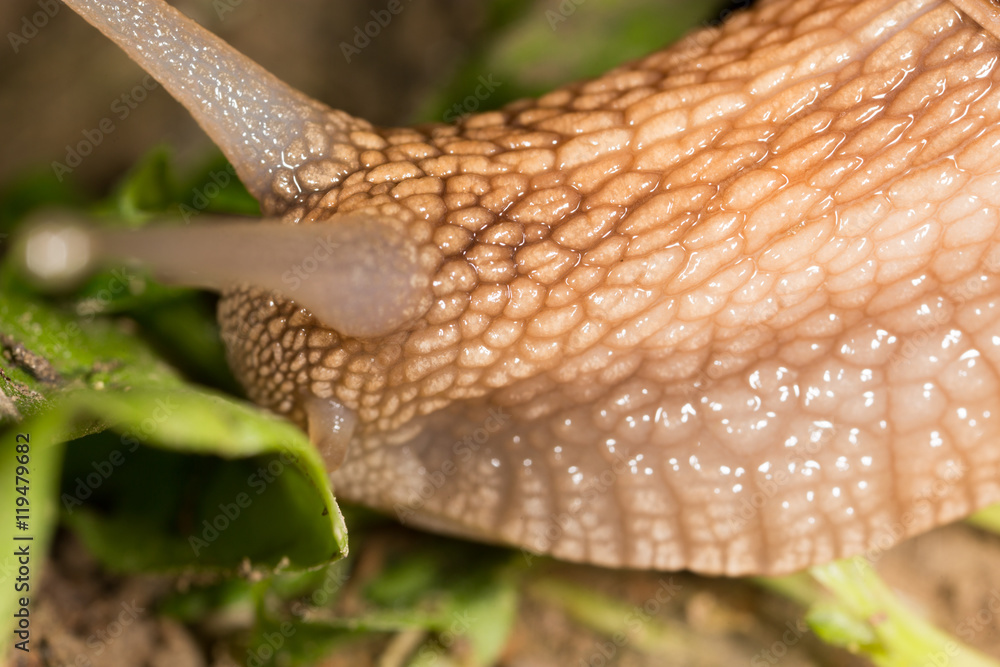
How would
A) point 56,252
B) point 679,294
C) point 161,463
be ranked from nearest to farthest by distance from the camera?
point 56,252 < point 679,294 < point 161,463

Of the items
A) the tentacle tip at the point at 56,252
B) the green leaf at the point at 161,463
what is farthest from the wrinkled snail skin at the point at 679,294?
the tentacle tip at the point at 56,252

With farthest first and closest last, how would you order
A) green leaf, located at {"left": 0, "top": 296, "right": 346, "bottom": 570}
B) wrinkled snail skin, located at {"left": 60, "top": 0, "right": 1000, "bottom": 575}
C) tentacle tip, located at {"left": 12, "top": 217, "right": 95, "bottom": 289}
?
wrinkled snail skin, located at {"left": 60, "top": 0, "right": 1000, "bottom": 575} < green leaf, located at {"left": 0, "top": 296, "right": 346, "bottom": 570} < tentacle tip, located at {"left": 12, "top": 217, "right": 95, "bottom": 289}

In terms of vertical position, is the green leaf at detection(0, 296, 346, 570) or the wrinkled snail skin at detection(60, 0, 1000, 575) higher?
the wrinkled snail skin at detection(60, 0, 1000, 575)

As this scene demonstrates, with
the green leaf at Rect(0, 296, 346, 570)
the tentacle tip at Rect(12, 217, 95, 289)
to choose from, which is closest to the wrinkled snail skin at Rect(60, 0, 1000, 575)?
the green leaf at Rect(0, 296, 346, 570)

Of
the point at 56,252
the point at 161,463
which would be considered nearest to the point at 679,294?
the point at 56,252

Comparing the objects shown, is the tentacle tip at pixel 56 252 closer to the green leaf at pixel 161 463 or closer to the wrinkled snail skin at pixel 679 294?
the green leaf at pixel 161 463

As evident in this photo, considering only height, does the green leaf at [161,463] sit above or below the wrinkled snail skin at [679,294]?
below

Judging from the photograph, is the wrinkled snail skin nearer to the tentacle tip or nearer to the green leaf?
the green leaf

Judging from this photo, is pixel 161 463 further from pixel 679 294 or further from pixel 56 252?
pixel 679 294
